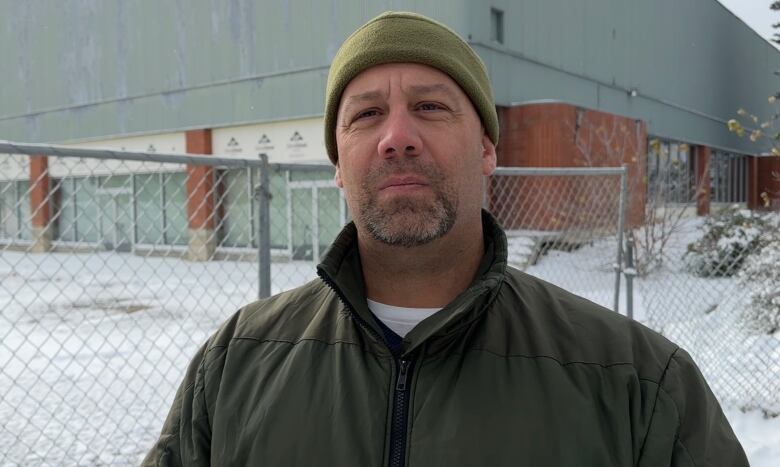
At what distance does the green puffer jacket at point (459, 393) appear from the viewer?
55.3 inches

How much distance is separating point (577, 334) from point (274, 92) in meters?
16.3

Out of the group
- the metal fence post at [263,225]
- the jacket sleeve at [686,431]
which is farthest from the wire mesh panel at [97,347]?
the jacket sleeve at [686,431]

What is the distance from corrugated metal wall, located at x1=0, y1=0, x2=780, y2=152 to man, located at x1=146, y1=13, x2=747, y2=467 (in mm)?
13097

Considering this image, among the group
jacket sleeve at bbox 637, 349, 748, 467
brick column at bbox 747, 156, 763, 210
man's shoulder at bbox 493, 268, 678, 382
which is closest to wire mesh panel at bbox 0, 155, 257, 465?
man's shoulder at bbox 493, 268, 678, 382

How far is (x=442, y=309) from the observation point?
1.59 meters

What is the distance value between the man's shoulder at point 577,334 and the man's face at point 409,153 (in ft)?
A: 0.91

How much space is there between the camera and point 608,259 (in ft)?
34.8

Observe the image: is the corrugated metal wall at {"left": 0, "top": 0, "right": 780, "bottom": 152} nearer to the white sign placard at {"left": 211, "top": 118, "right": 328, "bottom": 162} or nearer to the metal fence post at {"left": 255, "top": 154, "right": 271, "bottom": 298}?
the white sign placard at {"left": 211, "top": 118, "right": 328, "bottom": 162}

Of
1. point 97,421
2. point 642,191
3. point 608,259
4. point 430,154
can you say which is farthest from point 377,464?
point 642,191

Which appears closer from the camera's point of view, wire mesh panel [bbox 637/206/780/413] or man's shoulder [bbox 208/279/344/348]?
man's shoulder [bbox 208/279/344/348]

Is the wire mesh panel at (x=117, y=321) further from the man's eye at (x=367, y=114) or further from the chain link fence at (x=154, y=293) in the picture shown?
the man's eye at (x=367, y=114)

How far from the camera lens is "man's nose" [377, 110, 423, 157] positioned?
5.40 ft

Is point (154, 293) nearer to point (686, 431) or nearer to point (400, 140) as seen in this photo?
point (400, 140)

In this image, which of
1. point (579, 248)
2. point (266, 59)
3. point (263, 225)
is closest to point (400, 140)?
point (263, 225)
